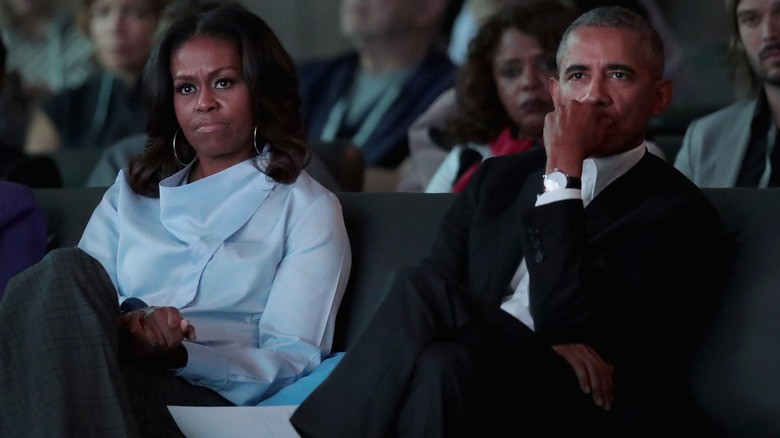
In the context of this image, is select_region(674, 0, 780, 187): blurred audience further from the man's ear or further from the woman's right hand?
the woman's right hand

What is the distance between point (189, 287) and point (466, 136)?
122 cm

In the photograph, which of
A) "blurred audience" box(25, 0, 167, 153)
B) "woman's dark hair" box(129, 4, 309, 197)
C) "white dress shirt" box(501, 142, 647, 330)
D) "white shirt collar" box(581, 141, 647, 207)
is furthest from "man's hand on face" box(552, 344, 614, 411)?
"blurred audience" box(25, 0, 167, 153)

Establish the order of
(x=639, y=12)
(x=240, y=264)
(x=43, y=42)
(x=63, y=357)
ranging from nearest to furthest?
(x=63, y=357), (x=240, y=264), (x=639, y=12), (x=43, y=42)

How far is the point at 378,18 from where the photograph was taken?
507 centimetres

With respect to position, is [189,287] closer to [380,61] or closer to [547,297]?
[547,297]

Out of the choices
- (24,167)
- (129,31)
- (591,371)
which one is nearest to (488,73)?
(24,167)

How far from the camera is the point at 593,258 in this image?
206 cm

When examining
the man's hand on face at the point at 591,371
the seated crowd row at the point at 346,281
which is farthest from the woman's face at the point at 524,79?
the man's hand on face at the point at 591,371

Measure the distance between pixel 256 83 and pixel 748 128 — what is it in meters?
1.40

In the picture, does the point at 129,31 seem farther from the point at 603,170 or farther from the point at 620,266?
the point at 620,266

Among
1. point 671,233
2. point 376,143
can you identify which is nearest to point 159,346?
point 671,233

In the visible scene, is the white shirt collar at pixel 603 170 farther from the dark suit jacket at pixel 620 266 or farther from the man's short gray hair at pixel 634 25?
the man's short gray hair at pixel 634 25

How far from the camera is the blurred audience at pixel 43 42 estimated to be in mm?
6602

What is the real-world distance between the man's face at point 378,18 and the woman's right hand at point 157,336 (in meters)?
3.06
